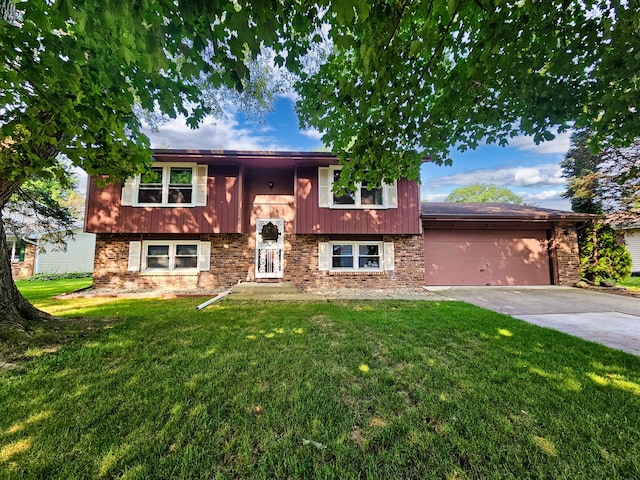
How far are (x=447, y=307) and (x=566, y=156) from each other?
53.7 ft

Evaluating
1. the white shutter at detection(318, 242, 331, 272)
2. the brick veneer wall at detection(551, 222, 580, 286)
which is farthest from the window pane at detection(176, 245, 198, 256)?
the brick veneer wall at detection(551, 222, 580, 286)

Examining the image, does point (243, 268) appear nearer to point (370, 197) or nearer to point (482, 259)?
point (370, 197)

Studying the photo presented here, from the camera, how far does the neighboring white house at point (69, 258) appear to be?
58.1 feet

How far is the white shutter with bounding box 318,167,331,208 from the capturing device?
9.73 meters

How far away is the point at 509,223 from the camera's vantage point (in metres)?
10.6

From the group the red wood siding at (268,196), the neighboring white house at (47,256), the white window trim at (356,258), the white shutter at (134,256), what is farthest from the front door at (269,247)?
the neighboring white house at (47,256)

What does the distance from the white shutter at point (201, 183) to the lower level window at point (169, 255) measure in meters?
1.74

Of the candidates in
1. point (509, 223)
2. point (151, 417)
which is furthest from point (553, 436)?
point (509, 223)

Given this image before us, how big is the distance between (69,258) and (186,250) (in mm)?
15670

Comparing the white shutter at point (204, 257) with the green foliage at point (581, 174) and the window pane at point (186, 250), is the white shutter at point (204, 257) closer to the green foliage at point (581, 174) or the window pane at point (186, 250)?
the window pane at point (186, 250)

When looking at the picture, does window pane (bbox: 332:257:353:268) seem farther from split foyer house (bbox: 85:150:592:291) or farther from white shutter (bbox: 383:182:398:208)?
white shutter (bbox: 383:182:398:208)

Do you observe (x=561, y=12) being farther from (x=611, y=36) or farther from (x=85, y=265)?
(x=85, y=265)

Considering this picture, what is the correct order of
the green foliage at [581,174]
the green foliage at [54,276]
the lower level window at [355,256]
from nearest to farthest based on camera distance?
1. the lower level window at [355,256]
2. the green foliage at [581,174]
3. the green foliage at [54,276]

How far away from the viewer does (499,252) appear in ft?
34.9
